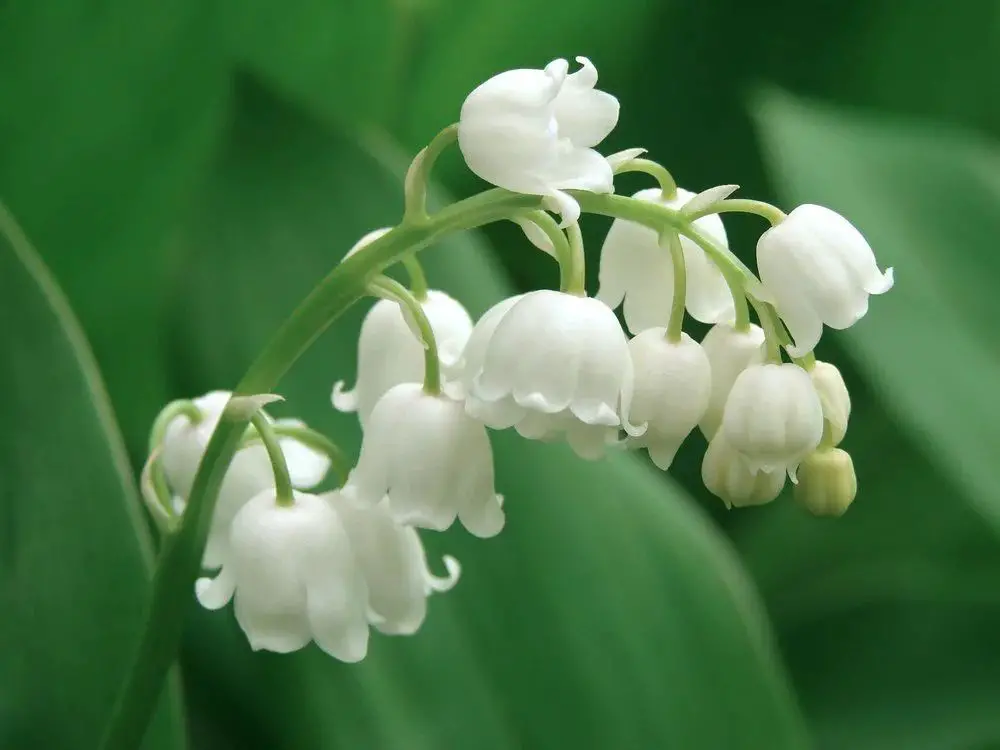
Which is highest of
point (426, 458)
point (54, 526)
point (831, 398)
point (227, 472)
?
point (831, 398)

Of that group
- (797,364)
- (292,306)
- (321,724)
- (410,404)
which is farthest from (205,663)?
(797,364)

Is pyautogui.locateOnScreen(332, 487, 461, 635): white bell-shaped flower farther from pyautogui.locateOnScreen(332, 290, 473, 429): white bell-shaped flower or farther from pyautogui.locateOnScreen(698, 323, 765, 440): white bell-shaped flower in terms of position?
pyautogui.locateOnScreen(698, 323, 765, 440): white bell-shaped flower

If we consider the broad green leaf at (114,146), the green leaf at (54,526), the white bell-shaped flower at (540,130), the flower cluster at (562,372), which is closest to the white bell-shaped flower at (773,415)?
the flower cluster at (562,372)

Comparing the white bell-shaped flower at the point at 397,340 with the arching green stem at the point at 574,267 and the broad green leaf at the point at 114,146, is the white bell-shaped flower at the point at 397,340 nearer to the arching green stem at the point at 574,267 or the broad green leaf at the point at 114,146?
the arching green stem at the point at 574,267

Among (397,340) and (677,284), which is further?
(397,340)

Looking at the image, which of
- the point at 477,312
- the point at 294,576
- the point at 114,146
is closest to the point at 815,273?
the point at 294,576

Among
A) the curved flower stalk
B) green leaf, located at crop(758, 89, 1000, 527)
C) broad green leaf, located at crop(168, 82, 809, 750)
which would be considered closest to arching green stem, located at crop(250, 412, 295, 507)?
the curved flower stalk

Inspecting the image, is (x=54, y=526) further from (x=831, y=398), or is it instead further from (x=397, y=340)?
(x=831, y=398)
